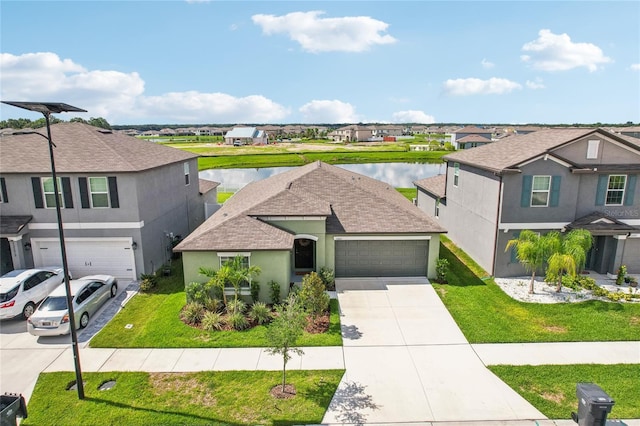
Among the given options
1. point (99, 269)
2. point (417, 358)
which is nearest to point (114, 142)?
point (99, 269)

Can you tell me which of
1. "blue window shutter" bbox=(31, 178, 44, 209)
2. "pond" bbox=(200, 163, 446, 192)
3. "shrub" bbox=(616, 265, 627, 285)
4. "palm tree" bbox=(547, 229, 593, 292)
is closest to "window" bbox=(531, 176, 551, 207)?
"palm tree" bbox=(547, 229, 593, 292)

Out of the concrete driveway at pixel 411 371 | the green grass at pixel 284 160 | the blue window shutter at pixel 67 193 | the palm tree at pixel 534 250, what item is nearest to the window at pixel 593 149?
the palm tree at pixel 534 250

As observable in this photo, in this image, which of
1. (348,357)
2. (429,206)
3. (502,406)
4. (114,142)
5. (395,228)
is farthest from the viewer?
(429,206)

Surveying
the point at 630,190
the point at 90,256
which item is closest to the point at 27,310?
the point at 90,256

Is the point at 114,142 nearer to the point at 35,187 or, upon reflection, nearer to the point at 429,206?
the point at 35,187

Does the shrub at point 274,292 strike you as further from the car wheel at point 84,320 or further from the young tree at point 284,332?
the car wheel at point 84,320

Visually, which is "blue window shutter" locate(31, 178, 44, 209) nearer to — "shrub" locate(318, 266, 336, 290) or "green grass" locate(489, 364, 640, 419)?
"shrub" locate(318, 266, 336, 290)
